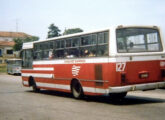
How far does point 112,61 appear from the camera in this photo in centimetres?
1127

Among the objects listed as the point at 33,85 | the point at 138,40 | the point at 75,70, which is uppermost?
the point at 138,40

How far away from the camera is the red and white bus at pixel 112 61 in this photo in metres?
11.4

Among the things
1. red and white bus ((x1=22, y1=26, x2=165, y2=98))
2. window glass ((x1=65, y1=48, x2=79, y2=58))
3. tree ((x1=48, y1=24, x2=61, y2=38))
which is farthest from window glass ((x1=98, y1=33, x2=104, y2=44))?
tree ((x1=48, y1=24, x2=61, y2=38))

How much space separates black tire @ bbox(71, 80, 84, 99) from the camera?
13.6 metres

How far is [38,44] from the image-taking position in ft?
58.2

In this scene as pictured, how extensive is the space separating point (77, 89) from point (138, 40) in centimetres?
359

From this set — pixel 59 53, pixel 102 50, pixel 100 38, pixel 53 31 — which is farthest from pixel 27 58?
pixel 53 31

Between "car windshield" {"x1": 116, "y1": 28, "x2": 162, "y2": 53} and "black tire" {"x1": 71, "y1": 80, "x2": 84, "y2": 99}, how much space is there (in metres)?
3.02

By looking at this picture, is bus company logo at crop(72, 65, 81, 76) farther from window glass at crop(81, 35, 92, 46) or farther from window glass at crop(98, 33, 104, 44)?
window glass at crop(98, 33, 104, 44)

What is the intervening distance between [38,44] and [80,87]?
17.0 ft

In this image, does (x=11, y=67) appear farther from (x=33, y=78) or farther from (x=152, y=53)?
(x=152, y=53)

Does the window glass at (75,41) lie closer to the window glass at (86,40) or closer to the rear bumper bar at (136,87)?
the window glass at (86,40)

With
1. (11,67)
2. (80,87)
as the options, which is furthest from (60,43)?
(11,67)

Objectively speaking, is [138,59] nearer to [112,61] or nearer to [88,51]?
[112,61]
